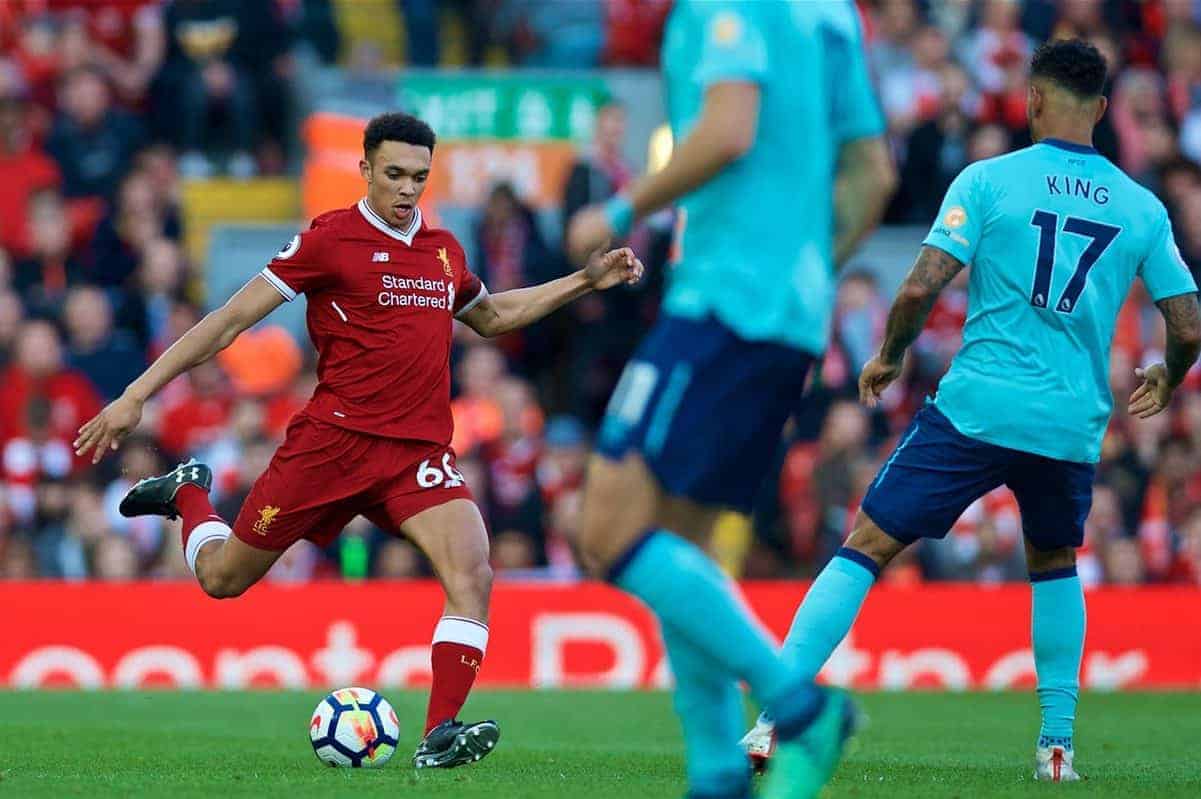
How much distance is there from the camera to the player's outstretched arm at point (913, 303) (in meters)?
7.18

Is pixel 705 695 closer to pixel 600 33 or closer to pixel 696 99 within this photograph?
pixel 696 99

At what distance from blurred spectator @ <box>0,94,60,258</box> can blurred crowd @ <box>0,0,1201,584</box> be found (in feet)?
0.08

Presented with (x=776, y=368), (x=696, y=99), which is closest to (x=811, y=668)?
(x=776, y=368)

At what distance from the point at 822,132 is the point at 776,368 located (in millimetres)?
667

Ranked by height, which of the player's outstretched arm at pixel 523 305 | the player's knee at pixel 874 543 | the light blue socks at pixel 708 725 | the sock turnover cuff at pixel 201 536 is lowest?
the light blue socks at pixel 708 725

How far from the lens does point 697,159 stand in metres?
5.23

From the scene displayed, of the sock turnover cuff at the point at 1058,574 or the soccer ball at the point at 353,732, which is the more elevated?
the sock turnover cuff at the point at 1058,574

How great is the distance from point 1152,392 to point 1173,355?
25cm

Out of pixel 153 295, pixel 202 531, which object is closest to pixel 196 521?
pixel 202 531

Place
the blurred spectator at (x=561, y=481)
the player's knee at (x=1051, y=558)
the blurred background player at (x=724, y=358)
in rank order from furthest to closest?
1. the blurred spectator at (x=561, y=481)
2. the player's knee at (x=1051, y=558)
3. the blurred background player at (x=724, y=358)

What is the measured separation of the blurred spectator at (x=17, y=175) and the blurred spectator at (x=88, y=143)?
15cm

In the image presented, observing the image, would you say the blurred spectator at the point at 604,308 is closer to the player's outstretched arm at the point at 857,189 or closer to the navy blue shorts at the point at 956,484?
the navy blue shorts at the point at 956,484

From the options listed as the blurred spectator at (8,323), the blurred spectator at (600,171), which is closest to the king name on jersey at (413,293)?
the blurred spectator at (600,171)

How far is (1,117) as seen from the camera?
57.5 feet
